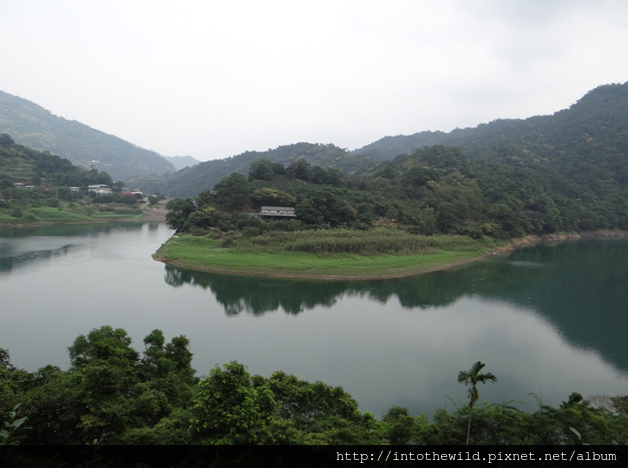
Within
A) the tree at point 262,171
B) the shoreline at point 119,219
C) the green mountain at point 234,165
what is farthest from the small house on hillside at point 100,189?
the tree at point 262,171

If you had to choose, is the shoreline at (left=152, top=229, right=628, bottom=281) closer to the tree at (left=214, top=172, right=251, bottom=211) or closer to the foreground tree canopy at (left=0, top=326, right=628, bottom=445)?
the tree at (left=214, top=172, right=251, bottom=211)

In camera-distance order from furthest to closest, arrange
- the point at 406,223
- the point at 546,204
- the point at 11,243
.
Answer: the point at 546,204, the point at 406,223, the point at 11,243

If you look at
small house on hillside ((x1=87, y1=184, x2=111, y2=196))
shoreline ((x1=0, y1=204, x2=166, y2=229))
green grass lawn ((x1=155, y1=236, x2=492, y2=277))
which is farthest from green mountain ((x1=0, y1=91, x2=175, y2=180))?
green grass lawn ((x1=155, y1=236, x2=492, y2=277))

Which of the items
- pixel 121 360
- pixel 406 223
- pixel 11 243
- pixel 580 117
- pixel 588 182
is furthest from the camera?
pixel 580 117

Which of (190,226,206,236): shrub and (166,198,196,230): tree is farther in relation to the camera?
(166,198,196,230): tree

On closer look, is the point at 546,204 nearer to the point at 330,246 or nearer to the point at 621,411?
the point at 330,246

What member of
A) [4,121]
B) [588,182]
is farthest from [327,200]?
[4,121]

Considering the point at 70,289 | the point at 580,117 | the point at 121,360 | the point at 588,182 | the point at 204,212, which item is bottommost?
the point at 70,289

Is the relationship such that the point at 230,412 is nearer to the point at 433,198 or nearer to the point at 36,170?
the point at 433,198
